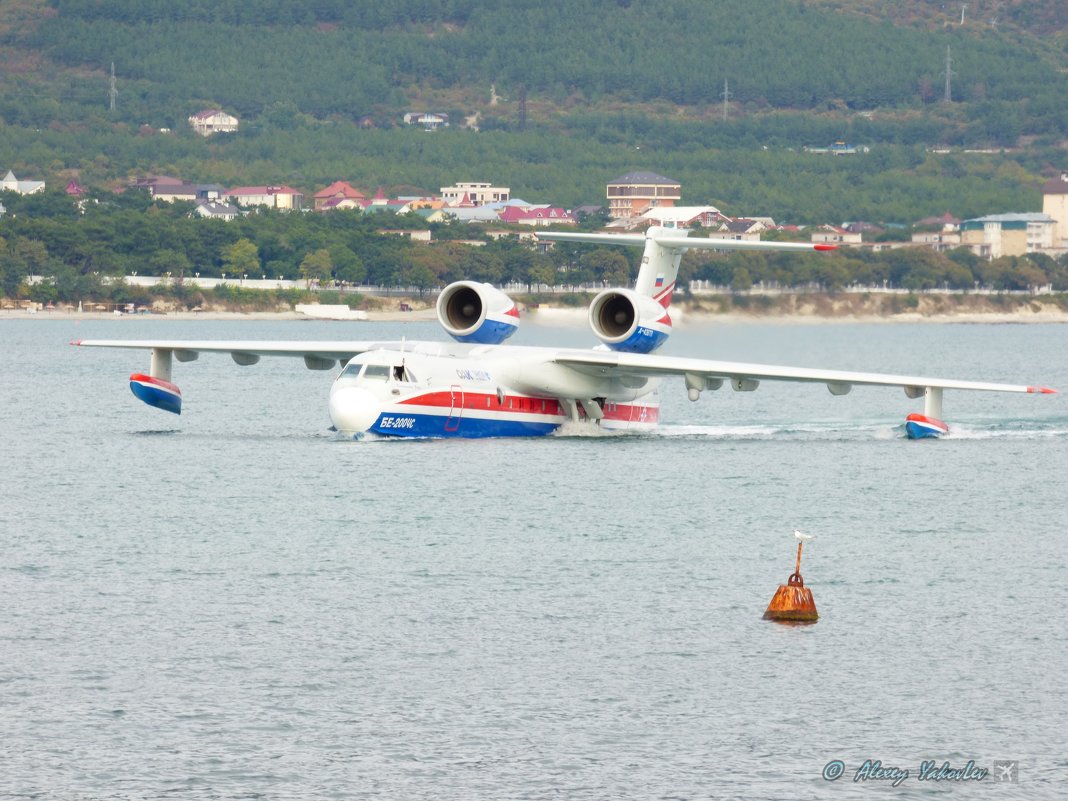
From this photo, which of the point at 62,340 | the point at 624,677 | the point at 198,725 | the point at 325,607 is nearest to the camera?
the point at 198,725

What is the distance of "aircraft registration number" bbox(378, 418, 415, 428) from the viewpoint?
167 ft

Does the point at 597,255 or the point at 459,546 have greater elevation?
the point at 597,255

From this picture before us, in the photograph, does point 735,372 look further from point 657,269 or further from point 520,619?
point 520,619

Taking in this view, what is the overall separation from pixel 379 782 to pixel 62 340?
136634mm

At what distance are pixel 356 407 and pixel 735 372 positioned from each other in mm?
9764

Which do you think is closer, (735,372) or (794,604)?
(794,604)

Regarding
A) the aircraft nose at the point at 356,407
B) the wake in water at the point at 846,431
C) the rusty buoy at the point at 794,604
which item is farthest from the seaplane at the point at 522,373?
the rusty buoy at the point at 794,604

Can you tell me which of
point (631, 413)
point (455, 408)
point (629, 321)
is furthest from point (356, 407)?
point (631, 413)

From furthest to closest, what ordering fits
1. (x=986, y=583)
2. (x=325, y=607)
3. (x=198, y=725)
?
1. (x=986, y=583)
2. (x=325, y=607)
3. (x=198, y=725)

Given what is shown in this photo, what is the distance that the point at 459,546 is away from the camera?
39.1 meters

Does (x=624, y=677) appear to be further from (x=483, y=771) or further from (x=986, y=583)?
(x=986, y=583)

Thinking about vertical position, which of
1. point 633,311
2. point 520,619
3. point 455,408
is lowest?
point 520,619

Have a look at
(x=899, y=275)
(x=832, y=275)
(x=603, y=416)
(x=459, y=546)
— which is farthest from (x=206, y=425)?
(x=899, y=275)

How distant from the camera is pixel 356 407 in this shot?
165 ft
